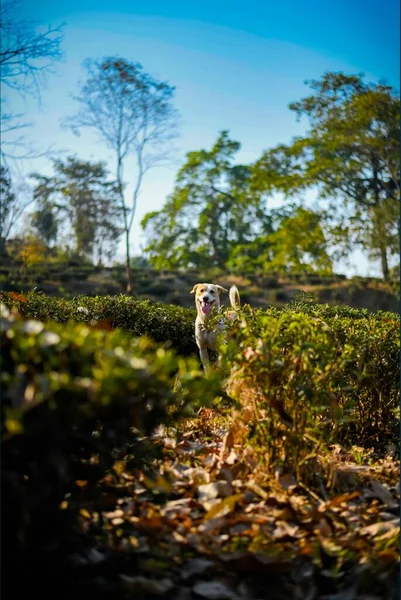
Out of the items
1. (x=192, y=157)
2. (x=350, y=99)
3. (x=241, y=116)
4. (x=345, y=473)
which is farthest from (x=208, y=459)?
(x=350, y=99)

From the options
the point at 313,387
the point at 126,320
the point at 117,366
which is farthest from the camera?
the point at 126,320

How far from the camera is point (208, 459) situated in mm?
2887

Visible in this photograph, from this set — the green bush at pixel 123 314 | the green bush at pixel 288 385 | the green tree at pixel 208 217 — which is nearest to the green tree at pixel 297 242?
the green tree at pixel 208 217

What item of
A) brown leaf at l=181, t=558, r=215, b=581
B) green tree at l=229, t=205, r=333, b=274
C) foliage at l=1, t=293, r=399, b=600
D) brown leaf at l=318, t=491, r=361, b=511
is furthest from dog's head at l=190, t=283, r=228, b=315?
green tree at l=229, t=205, r=333, b=274

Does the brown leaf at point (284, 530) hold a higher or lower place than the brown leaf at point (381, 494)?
lower

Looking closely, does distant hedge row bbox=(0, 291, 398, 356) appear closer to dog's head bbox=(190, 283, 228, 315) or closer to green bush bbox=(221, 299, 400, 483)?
dog's head bbox=(190, 283, 228, 315)

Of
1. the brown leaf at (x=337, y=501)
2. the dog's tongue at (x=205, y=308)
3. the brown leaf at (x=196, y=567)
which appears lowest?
the brown leaf at (x=196, y=567)

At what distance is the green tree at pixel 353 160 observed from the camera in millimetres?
11180

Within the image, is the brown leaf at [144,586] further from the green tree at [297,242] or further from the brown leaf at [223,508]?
the green tree at [297,242]

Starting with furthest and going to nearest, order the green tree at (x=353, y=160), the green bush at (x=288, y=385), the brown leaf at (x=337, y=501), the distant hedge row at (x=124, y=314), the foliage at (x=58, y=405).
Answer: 1. the green tree at (x=353, y=160)
2. the distant hedge row at (x=124, y=314)
3. the green bush at (x=288, y=385)
4. the brown leaf at (x=337, y=501)
5. the foliage at (x=58, y=405)

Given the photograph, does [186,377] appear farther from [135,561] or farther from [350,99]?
[350,99]

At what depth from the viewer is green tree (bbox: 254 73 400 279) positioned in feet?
36.7

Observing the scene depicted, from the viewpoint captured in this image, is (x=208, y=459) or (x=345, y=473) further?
(x=208, y=459)

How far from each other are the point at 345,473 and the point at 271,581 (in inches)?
36.2
